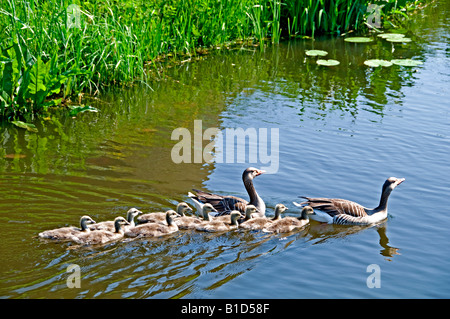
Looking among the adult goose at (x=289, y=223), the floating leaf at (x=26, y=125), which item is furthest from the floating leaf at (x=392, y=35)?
the adult goose at (x=289, y=223)

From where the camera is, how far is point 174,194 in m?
10.6

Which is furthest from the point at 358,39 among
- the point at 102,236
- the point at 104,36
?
the point at 102,236

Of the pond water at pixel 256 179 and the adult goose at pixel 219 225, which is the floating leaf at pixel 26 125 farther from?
the adult goose at pixel 219 225

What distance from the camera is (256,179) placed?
11445mm

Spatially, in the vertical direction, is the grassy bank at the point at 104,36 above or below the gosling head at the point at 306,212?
above

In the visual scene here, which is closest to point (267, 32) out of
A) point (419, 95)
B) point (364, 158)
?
point (419, 95)

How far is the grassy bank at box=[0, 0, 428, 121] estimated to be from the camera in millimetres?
12852

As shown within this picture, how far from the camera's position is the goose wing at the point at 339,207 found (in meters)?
9.94

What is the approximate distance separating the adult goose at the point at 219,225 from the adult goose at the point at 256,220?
12 cm

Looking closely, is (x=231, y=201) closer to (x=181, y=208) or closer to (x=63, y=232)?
(x=181, y=208)

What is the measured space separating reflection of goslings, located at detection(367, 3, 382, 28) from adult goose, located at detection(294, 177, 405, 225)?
451 inches

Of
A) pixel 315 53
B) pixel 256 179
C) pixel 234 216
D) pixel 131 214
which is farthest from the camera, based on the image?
pixel 315 53

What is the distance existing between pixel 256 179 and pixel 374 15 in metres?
11.1
